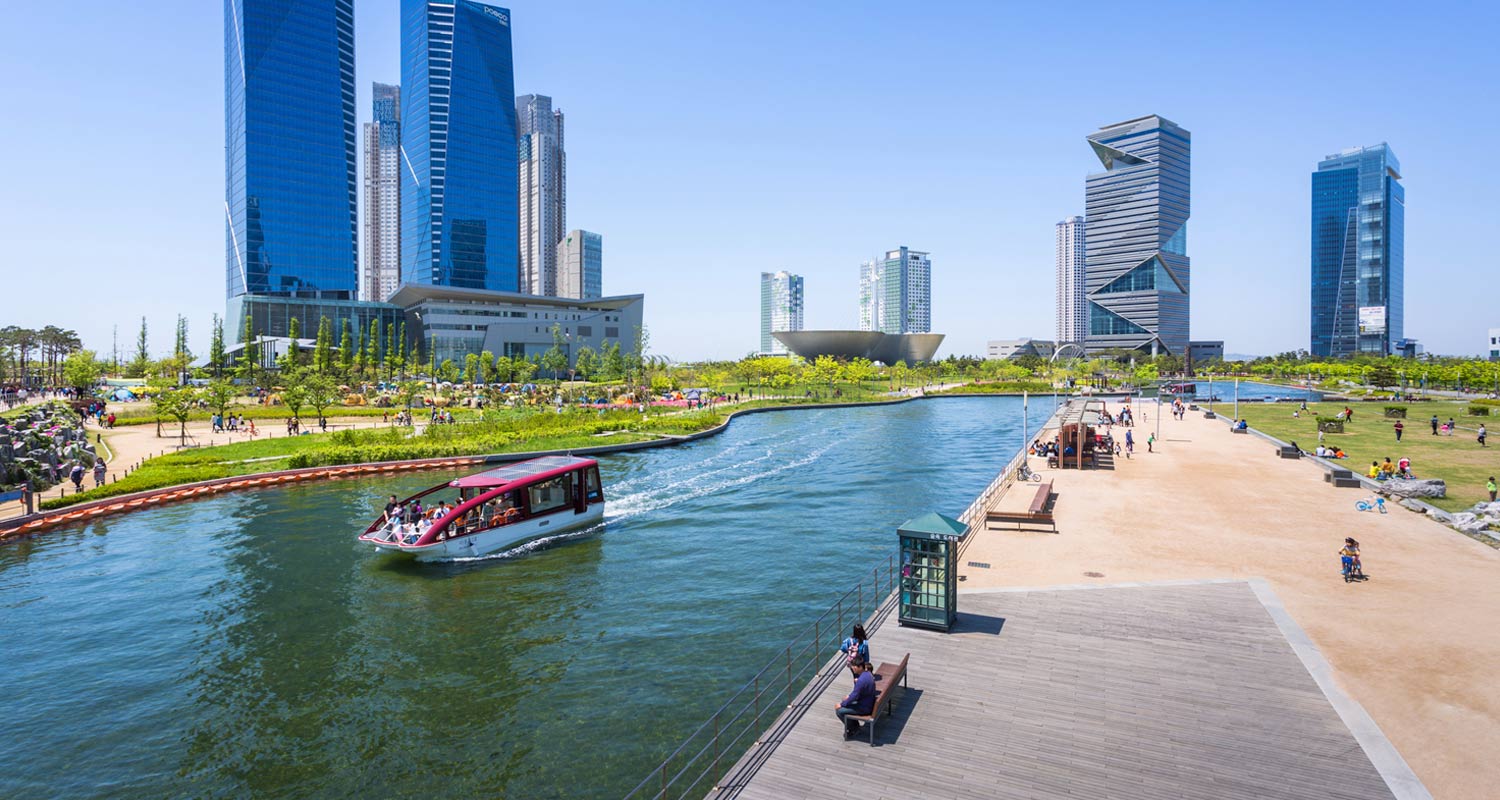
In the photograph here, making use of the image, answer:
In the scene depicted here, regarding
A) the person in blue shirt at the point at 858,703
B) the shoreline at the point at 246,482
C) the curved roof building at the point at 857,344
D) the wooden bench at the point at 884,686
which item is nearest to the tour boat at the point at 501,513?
the shoreline at the point at 246,482

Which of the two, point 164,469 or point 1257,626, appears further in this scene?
point 164,469

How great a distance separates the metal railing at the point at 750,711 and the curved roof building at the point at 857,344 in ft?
477

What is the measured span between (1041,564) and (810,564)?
7056mm

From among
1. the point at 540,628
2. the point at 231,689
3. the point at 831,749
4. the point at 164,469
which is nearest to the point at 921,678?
the point at 831,749

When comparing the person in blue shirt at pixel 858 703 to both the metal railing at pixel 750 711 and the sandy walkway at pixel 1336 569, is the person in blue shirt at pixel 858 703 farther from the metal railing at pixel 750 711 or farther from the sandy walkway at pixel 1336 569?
the sandy walkway at pixel 1336 569

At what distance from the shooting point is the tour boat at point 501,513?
24.3 m

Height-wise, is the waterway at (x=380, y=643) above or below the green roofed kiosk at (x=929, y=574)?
below

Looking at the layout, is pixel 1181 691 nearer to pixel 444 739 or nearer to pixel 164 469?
pixel 444 739

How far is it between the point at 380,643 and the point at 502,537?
8035 mm

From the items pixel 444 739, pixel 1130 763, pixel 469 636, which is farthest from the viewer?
pixel 469 636

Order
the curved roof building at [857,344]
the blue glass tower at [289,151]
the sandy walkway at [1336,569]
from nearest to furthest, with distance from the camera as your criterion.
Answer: the sandy walkway at [1336,569] < the blue glass tower at [289,151] < the curved roof building at [857,344]

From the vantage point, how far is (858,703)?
10.9 m

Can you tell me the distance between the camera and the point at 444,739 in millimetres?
13367

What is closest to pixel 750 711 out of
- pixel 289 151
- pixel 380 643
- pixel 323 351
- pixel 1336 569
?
pixel 380 643
